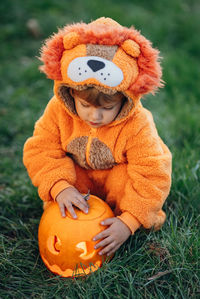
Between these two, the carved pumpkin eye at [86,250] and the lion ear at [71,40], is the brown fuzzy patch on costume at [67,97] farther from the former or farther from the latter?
the carved pumpkin eye at [86,250]

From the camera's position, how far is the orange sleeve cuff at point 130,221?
7.11 feet

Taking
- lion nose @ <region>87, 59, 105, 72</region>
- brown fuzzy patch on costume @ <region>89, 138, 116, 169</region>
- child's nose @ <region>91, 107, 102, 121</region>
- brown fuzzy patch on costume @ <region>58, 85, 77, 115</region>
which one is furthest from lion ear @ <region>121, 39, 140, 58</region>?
brown fuzzy patch on costume @ <region>89, 138, 116, 169</region>

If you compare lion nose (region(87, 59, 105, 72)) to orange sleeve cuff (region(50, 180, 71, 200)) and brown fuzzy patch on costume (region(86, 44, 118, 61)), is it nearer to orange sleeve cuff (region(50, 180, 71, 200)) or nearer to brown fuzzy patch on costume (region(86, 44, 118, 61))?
brown fuzzy patch on costume (region(86, 44, 118, 61))

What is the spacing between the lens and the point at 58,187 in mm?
2244

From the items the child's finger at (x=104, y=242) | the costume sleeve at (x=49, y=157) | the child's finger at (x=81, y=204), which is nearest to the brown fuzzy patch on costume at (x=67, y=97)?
the costume sleeve at (x=49, y=157)

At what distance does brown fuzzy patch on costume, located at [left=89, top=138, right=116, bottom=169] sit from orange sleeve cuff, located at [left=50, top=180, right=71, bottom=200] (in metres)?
0.23

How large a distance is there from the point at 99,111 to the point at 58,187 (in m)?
0.60

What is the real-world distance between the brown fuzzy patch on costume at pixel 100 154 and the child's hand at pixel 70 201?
10.3 inches

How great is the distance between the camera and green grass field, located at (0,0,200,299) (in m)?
2.00

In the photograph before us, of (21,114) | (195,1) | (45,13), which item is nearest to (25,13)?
(45,13)

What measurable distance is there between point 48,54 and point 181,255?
1435 mm

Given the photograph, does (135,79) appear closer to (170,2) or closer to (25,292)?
(25,292)

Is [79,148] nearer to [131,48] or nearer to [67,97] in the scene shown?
[67,97]

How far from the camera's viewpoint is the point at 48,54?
198cm
